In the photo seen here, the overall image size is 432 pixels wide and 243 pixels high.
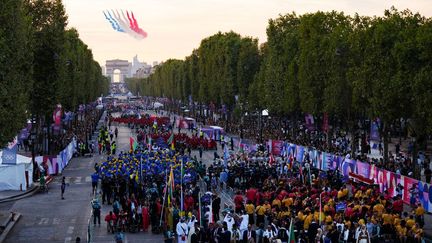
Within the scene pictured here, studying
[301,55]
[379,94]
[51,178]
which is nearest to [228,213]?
[379,94]

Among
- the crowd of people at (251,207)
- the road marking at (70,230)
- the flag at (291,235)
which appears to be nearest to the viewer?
the flag at (291,235)

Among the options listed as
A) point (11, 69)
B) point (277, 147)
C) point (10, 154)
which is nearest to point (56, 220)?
point (11, 69)

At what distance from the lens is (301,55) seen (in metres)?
61.6

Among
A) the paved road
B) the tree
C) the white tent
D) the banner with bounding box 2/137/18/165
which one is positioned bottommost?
the paved road

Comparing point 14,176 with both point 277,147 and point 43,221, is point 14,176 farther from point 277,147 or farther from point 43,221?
point 277,147

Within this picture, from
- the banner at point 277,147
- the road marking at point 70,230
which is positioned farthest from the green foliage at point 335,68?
the road marking at point 70,230

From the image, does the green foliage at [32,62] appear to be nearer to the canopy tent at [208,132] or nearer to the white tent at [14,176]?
the white tent at [14,176]

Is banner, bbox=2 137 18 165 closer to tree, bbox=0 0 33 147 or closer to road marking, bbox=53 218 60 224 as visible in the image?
tree, bbox=0 0 33 147

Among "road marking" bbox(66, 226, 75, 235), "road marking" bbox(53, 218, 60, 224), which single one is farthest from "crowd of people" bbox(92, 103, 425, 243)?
"road marking" bbox(53, 218, 60, 224)

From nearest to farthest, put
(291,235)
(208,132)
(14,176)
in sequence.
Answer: (291,235) → (14,176) → (208,132)

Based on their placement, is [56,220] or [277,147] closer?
[56,220]

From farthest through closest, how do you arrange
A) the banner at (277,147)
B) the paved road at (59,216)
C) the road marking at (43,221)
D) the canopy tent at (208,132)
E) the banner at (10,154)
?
1. the canopy tent at (208,132)
2. the banner at (277,147)
3. the banner at (10,154)
4. the road marking at (43,221)
5. the paved road at (59,216)

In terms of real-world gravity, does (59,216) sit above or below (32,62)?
below

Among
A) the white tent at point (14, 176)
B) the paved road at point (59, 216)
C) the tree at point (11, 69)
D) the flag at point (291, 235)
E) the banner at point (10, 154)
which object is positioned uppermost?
the tree at point (11, 69)
